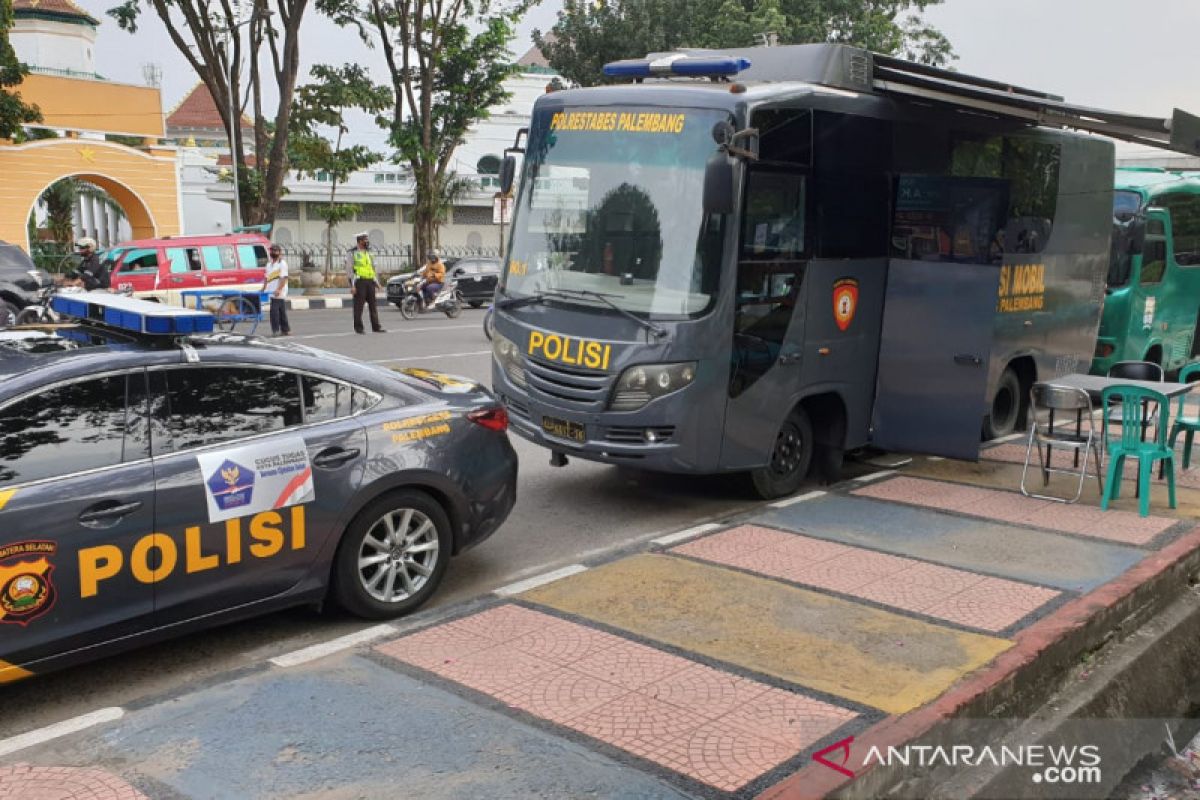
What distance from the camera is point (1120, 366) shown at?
29.7 feet

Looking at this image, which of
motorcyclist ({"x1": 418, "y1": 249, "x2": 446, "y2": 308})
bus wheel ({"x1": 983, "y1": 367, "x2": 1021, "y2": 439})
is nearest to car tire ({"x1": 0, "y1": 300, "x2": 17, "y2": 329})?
motorcyclist ({"x1": 418, "y1": 249, "x2": 446, "y2": 308})

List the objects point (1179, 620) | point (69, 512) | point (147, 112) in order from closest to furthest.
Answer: point (69, 512), point (1179, 620), point (147, 112)

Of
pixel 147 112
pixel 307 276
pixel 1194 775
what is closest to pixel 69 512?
pixel 1194 775

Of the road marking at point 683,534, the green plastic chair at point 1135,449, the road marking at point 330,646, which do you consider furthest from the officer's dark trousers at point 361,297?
the road marking at point 330,646

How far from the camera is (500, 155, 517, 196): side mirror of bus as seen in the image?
832 cm

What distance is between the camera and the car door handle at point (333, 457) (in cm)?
507

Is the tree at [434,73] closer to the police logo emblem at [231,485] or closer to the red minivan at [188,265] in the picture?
the red minivan at [188,265]

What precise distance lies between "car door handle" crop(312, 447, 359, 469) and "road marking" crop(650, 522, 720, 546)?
7.75 feet

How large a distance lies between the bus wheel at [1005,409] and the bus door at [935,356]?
78.5 inches

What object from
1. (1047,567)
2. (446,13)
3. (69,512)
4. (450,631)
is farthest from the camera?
(446,13)

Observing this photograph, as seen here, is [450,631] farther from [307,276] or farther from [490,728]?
[307,276]

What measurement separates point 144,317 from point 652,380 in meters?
3.24

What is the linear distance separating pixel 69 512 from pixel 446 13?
1146 inches

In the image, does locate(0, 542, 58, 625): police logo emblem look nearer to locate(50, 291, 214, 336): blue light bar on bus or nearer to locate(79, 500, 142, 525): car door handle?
locate(79, 500, 142, 525): car door handle
